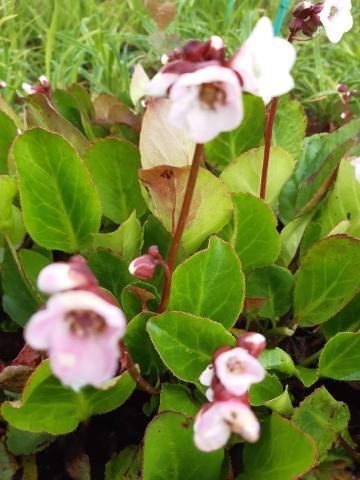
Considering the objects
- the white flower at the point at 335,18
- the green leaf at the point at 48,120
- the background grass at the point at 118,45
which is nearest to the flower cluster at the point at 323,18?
the white flower at the point at 335,18

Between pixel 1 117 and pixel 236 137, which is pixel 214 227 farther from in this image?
pixel 1 117

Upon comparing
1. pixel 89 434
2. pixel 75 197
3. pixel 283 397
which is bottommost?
pixel 89 434

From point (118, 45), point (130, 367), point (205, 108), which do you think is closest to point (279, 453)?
point (130, 367)

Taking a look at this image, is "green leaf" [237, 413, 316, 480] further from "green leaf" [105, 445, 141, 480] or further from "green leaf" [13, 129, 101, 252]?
"green leaf" [13, 129, 101, 252]

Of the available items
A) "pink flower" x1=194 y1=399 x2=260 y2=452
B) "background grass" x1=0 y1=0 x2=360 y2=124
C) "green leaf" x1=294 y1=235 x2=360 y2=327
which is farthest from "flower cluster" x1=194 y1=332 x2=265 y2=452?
"background grass" x1=0 y1=0 x2=360 y2=124

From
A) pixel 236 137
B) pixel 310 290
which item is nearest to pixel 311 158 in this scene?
pixel 236 137

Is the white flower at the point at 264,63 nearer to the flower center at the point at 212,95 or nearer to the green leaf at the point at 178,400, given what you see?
the flower center at the point at 212,95

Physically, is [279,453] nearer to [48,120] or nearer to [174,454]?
[174,454]

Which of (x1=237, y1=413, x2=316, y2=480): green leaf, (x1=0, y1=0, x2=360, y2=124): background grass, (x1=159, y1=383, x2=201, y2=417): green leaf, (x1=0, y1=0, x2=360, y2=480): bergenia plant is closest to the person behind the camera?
(x1=0, y1=0, x2=360, y2=480): bergenia plant
